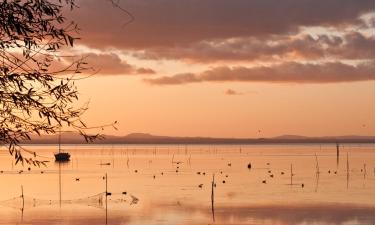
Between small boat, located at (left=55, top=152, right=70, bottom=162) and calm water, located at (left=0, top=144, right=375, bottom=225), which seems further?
small boat, located at (left=55, top=152, right=70, bottom=162)

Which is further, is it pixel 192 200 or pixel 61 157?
pixel 61 157

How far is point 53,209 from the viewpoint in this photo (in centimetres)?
5984

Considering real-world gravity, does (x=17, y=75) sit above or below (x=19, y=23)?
below

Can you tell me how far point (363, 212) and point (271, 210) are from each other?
7.51 meters

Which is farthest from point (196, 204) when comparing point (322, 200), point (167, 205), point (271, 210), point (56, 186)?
point (56, 186)

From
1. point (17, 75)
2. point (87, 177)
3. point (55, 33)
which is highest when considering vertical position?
point (55, 33)

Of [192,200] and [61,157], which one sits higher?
[61,157]

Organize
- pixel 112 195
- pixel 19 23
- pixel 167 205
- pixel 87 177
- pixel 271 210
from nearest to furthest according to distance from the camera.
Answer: pixel 19 23 < pixel 271 210 < pixel 167 205 < pixel 112 195 < pixel 87 177

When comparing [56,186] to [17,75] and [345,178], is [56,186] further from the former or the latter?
[17,75]

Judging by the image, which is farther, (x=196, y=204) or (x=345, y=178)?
(x=345, y=178)

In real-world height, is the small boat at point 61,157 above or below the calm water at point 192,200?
above

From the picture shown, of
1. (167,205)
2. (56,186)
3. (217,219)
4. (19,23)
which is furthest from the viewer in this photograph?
(56,186)

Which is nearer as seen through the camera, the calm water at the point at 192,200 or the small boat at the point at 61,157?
the calm water at the point at 192,200

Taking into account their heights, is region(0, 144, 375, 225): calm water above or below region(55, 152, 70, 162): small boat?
below
